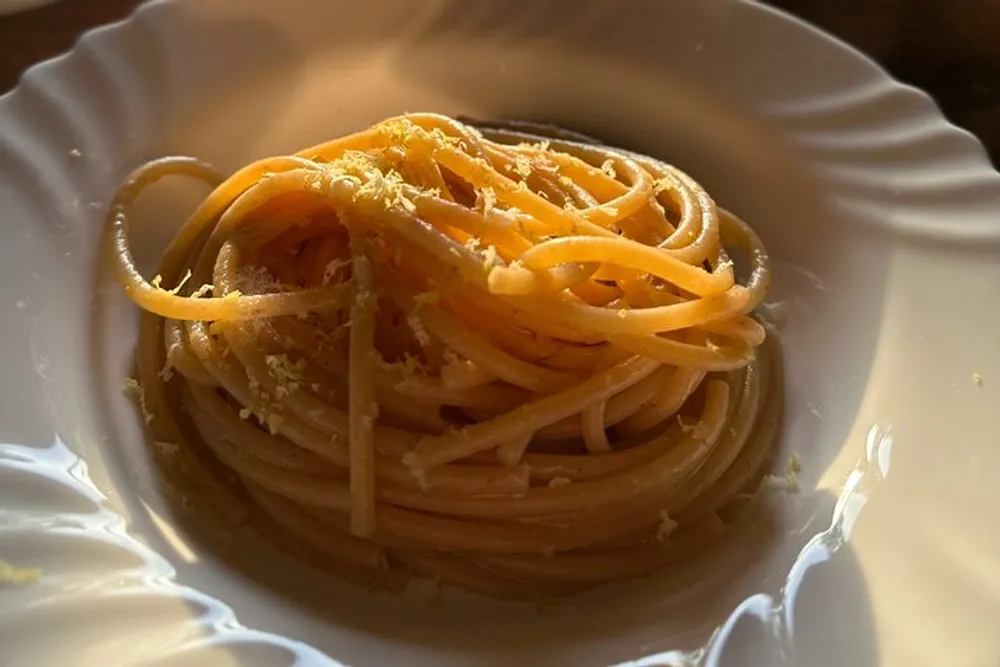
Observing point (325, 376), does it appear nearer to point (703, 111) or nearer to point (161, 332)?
point (161, 332)

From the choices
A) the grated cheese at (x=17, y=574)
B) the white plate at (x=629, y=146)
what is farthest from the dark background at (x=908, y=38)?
the grated cheese at (x=17, y=574)

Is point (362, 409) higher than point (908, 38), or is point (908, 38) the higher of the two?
point (362, 409)

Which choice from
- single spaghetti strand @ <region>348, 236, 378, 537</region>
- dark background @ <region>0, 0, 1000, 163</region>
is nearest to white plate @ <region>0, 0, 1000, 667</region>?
single spaghetti strand @ <region>348, 236, 378, 537</region>

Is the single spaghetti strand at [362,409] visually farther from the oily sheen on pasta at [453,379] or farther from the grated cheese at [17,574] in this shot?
the grated cheese at [17,574]

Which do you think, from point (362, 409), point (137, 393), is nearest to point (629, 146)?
point (362, 409)

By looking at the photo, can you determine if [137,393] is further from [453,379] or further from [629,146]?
[629,146]

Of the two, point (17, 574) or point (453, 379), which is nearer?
point (17, 574)

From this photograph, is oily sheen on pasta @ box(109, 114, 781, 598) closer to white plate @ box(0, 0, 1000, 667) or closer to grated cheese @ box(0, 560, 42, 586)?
white plate @ box(0, 0, 1000, 667)
